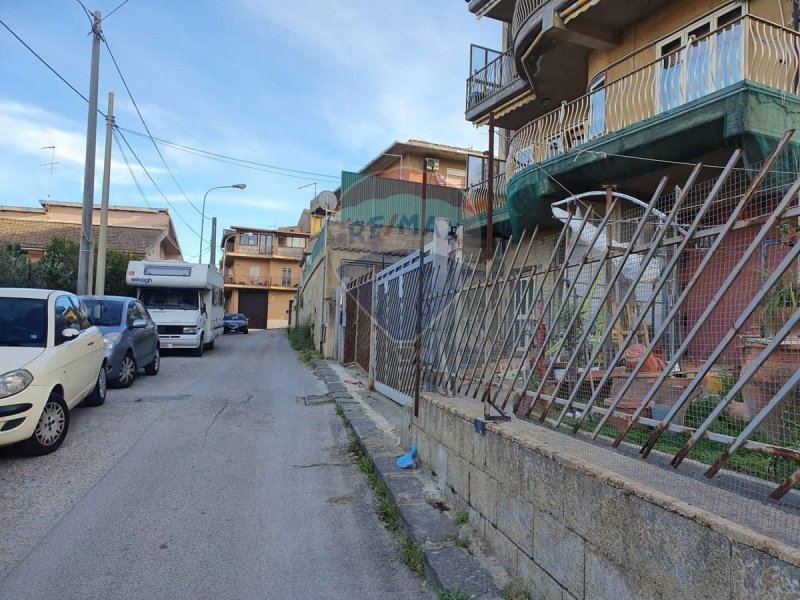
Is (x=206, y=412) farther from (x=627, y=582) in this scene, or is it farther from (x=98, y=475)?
(x=627, y=582)

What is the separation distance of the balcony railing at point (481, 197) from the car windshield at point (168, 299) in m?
8.62

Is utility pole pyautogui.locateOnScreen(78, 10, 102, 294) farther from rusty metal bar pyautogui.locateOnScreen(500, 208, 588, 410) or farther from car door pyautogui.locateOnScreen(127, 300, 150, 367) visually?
rusty metal bar pyautogui.locateOnScreen(500, 208, 588, 410)

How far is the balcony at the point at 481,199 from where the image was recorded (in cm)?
1426

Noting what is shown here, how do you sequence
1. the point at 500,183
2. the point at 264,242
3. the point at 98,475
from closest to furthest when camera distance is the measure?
1. the point at 98,475
2. the point at 500,183
3. the point at 264,242

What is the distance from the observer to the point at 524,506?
2982 millimetres

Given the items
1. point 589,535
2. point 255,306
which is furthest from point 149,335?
point 255,306

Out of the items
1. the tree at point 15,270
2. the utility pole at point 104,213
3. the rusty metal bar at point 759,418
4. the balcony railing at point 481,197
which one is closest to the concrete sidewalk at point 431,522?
the rusty metal bar at point 759,418

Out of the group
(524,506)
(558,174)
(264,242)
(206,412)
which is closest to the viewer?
(524,506)

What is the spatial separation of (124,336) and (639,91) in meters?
10.0

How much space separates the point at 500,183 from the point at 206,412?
9.80 metres

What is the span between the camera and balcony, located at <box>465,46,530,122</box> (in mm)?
14367

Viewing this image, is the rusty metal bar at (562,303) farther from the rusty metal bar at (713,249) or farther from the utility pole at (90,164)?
the utility pole at (90,164)

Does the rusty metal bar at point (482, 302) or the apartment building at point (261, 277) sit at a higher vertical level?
the apartment building at point (261, 277)

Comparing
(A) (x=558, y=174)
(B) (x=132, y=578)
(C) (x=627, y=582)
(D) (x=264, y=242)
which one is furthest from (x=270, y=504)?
(D) (x=264, y=242)
